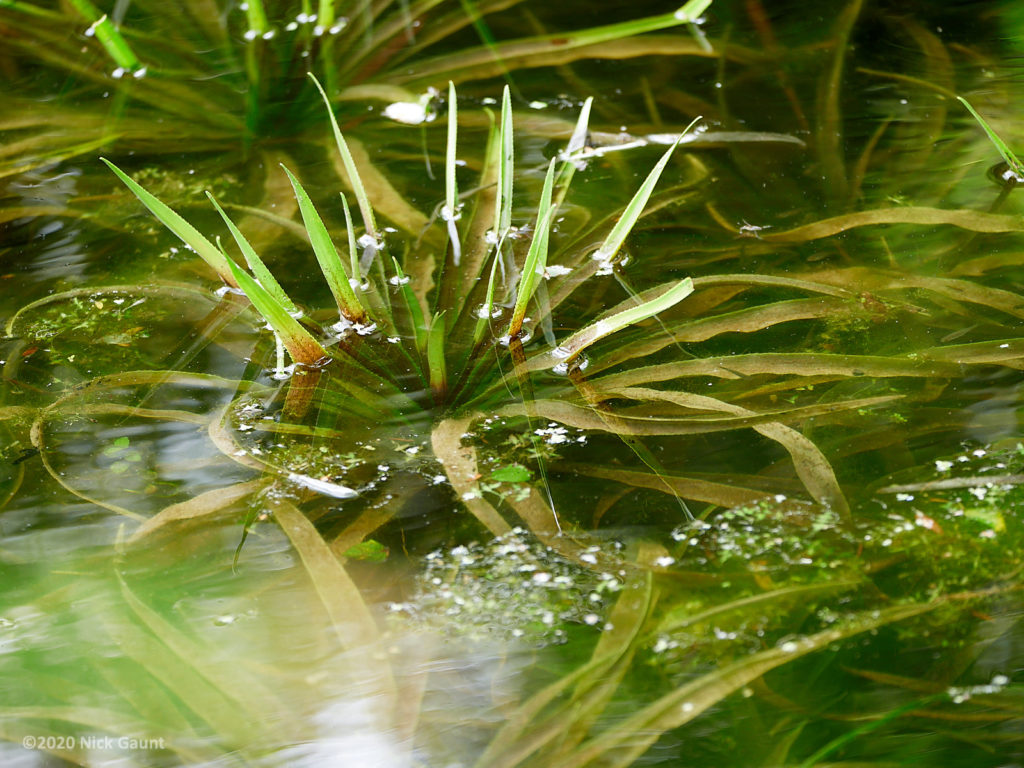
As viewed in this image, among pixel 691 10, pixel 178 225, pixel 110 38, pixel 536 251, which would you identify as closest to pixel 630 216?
pixel 536 251

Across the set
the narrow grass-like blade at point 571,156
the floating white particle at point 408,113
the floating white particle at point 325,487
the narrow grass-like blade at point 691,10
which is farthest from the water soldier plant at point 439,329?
the narrow grass-like blade at point 691,10

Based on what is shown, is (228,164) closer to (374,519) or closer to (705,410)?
(374,519)

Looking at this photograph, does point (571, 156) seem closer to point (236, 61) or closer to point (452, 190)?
point (452, 190)

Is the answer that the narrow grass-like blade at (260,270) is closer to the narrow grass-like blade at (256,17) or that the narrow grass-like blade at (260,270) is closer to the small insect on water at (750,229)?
the small insect on water at (750,229)

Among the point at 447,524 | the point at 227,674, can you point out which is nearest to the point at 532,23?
the point at 447,524

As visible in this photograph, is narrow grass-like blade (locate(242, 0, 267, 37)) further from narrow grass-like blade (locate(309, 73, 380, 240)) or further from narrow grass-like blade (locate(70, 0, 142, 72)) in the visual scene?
narrow grass-like blade (locate(309, 73, 380, 240))

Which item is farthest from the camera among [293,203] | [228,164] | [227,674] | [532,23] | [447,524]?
[532,23]

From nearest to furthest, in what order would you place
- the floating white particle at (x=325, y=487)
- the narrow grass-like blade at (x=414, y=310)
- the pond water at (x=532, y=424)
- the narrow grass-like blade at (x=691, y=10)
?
the pond water at (x=532, y=424) < the floating white particle at (x=325, y=487) < the narrow grass-like blade at (x=414, y=310) < the narrow grass-like blade at (x=691, y=10)
